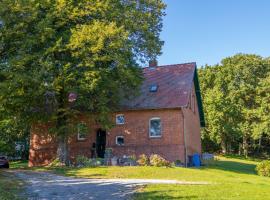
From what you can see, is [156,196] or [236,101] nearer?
[156,196]

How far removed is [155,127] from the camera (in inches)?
1272

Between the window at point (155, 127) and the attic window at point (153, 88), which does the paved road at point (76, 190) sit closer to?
the window at point (155, 127)

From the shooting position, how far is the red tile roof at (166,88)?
32.2m

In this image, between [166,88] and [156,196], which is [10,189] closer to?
[156,196]

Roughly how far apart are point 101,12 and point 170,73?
9.86 meters

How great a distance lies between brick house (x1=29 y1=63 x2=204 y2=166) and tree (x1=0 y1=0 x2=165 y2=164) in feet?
9.35

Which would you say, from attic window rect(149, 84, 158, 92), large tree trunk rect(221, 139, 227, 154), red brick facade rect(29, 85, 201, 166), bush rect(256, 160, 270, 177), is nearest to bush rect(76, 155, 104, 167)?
red brick facade rect(29, 85, 201, 166)

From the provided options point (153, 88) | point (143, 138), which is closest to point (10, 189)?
point (143, 138)

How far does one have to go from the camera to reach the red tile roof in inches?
1266

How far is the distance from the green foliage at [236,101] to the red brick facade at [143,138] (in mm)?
19577

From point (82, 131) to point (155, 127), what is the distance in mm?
5978

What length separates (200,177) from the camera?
21438 millimetres

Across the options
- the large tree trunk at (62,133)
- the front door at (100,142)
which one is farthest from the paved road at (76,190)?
the front door at (100,142)

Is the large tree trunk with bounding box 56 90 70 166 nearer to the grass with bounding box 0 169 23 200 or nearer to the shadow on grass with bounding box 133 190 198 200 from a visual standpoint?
the grass with bounding box 0 169 23 200
